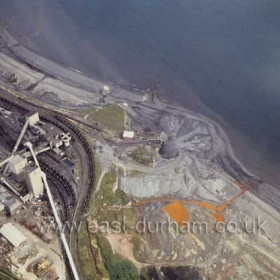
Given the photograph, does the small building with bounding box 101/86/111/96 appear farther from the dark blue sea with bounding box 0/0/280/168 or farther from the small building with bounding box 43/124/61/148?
the small building with bounding box 43/124/61/148

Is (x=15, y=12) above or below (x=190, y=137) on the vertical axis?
above

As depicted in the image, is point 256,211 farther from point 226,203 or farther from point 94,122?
point 94,122

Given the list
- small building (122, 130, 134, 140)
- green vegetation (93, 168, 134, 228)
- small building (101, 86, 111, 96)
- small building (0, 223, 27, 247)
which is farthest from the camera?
small building (101, 86, 111, 96)

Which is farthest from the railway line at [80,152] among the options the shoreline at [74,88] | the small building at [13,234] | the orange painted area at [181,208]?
the orange painted area at [181,208]

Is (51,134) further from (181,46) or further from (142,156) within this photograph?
(181,46)

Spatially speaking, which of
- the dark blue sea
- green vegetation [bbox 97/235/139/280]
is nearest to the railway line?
green vegetation [bbox 97/235/139/280]

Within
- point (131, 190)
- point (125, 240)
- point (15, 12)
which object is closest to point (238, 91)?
point (131, 190)
